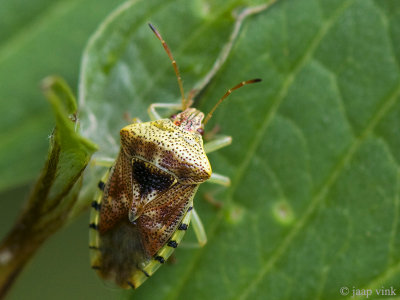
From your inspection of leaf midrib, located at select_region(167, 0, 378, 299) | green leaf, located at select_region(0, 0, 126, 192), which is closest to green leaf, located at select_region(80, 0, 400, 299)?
leaf midrib, located at select_region(167, 0, 378, 299)

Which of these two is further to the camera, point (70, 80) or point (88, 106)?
point (70, 80)

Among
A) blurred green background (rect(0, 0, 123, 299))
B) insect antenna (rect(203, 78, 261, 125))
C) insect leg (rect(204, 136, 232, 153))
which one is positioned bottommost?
insect leg (rect(204, 136, 232, 153))

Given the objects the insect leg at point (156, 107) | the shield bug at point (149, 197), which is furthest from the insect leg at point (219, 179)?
the insect leg at point (156, 107)

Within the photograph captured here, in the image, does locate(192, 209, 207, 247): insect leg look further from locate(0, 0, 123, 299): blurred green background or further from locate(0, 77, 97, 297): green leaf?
locate(0, 77, 97, 297): green leaf

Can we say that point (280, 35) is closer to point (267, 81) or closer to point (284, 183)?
point (267, 81)

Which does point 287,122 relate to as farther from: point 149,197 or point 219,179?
point 149,197

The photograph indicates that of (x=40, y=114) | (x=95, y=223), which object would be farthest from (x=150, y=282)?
(x=40, y=114)

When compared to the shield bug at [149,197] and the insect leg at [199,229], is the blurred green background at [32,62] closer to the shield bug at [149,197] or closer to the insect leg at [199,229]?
the shield bug at [149,197]
